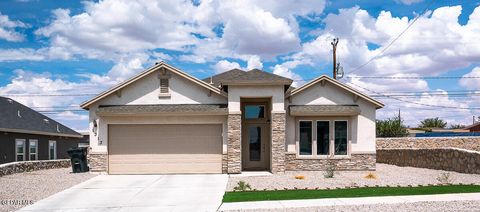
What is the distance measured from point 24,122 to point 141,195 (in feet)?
59.8

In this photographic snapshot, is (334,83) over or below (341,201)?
over

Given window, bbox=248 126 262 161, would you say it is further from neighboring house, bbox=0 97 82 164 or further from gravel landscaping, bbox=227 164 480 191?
neighboring house, bbox=0 97 82 164

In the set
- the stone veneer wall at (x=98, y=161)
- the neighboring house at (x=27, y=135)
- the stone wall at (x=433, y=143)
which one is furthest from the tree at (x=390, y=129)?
the stone veneer wall at (x=98, y=161)

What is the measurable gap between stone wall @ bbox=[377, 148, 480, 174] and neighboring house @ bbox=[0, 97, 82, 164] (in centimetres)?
2094

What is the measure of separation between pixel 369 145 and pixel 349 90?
2.55 m

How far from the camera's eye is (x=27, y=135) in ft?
97.3

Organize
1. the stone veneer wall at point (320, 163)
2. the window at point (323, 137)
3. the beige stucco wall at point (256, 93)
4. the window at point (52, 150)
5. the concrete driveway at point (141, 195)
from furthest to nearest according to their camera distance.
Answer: the window at point (52, 150) < the window at point (323, 137) < the stone veneer wall at point (320, 163) < the beige stucco wall at point (256, 93) < the concrete driveway at point (141, 195)

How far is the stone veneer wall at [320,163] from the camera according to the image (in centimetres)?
2123

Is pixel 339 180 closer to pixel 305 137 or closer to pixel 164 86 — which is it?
pixel 305 137

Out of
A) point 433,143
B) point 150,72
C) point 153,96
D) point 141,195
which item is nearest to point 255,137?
point 153,96

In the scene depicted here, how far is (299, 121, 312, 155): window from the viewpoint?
70.2 ft

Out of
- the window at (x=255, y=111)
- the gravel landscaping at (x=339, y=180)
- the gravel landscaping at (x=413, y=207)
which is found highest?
the window at (x=255, y=111)

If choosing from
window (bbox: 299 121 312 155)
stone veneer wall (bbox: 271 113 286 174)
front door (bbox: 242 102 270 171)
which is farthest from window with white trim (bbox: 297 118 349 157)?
front door (bbox: 242 102 270 171)

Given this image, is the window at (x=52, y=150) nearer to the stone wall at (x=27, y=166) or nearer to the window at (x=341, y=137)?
the stone wall at (x=27, y=166)
